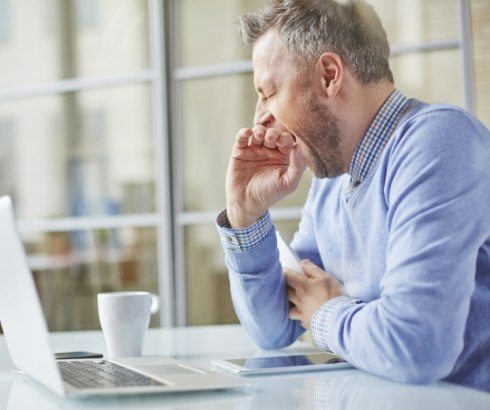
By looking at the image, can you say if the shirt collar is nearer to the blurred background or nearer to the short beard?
the short beard

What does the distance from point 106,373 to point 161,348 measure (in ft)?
1.32

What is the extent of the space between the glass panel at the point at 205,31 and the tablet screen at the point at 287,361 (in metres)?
3.74

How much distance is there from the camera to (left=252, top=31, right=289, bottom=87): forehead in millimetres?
1424

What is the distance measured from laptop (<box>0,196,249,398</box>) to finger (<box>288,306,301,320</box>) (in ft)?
1.04

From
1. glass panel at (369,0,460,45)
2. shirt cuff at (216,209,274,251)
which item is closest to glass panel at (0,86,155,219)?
glass panel at (369,0,460,45)

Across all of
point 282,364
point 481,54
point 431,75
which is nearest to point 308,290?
point 282,364

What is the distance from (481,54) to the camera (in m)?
3.70

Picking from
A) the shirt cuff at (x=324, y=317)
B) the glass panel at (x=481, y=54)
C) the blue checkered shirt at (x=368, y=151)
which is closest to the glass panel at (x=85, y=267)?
the glass panel at (x=481, y=54)

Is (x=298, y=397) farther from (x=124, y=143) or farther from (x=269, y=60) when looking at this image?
(x=124, y=143)

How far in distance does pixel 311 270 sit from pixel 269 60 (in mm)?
380

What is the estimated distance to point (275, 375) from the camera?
105cm

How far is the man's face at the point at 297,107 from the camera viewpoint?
1.41 m

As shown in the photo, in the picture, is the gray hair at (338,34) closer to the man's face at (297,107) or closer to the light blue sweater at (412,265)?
the man's face at (297,107)

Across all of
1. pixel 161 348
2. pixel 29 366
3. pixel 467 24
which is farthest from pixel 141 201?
pixel 29 366
